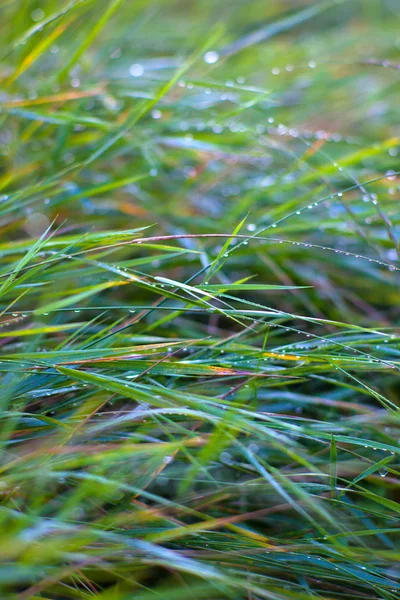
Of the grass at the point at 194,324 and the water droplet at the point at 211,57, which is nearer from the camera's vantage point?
the grass at the point at 194,324

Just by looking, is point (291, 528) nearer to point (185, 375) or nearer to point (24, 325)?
point (185, 375)

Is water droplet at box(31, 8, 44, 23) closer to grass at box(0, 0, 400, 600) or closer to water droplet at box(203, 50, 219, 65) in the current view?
grass at box(0, 0, 400, 600)

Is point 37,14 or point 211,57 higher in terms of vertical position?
point 37,14

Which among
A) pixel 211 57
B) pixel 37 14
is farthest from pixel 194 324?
pixel 37 14

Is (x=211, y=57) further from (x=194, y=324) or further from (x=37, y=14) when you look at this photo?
(x=194, y=324)

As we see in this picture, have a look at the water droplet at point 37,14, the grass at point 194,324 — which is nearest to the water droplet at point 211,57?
the grass at point 194,324

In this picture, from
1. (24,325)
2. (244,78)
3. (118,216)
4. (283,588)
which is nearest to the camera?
(283,588)

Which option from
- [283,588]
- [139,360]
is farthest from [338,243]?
[283,588]

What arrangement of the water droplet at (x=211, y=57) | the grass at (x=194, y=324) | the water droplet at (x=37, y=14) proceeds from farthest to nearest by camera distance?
the water droplet at (x=37, y=14) < the water droplet at (x=211, y=57) < the grass at (x=194, y=324)

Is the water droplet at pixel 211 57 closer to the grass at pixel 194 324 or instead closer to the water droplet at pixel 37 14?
the grass at pixel 194 324
